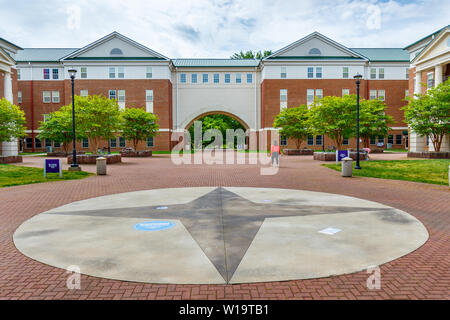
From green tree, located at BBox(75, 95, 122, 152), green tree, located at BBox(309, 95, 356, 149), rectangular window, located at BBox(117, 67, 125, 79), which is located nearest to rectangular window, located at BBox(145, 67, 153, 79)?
rectangular window, located at BBox(117, 67, 125, 79)

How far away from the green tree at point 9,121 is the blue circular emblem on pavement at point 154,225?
2299 cm

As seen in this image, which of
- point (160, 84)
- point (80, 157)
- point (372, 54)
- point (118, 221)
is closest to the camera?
point (118, 221)

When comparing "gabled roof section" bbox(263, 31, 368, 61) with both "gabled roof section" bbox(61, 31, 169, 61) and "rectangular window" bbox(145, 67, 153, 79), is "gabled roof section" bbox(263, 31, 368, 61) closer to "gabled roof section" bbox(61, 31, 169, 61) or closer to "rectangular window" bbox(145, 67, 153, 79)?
"rectangular window" bbox(145, 67, 153, 79)

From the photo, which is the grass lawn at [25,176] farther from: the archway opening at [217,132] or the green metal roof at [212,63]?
the archway opening at [217,132]

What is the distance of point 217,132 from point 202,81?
1871 cm

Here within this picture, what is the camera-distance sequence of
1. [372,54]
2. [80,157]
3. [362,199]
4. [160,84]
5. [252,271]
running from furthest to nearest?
[372,54], [160,84], [80,157], [362,199], [252,271]

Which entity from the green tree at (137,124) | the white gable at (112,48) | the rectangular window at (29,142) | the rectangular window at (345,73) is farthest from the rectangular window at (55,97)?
the rectangular window at (345,73)

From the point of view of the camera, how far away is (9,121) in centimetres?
2614

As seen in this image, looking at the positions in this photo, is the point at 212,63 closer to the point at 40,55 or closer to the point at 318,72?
the point at 318,72

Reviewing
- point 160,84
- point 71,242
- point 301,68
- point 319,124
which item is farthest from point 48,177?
point 301,68

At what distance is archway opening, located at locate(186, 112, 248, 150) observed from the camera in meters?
67.5

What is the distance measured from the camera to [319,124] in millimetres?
29781
